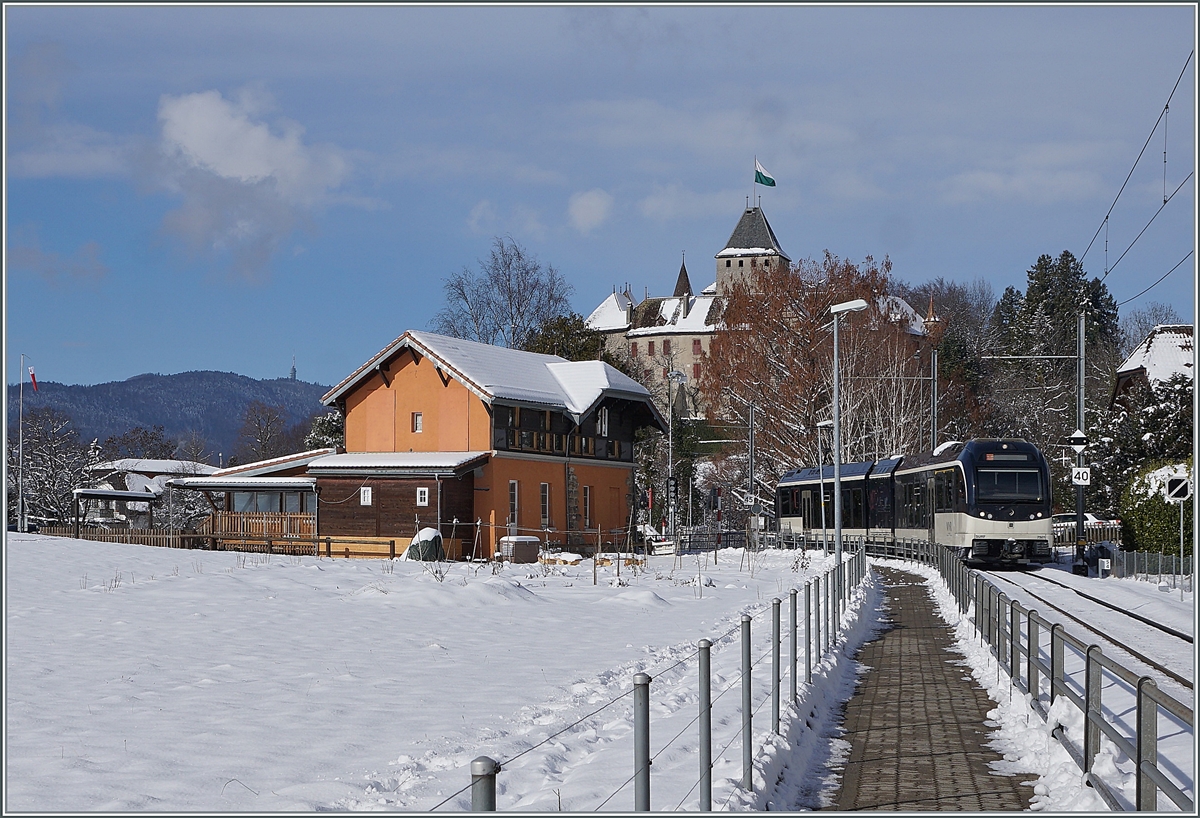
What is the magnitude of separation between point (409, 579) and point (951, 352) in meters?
74.5

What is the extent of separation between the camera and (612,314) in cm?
16612

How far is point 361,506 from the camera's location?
4512 cm

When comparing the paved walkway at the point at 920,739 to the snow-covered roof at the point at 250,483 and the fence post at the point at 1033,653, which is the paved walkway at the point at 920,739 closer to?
the fence post at the point at 1033,653

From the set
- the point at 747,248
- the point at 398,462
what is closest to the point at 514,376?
the point at 398,462

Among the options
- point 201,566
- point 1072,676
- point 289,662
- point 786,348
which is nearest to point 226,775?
point 289,662

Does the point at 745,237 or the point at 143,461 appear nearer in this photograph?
the point at 143,461

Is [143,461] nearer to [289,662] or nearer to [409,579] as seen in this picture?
[409,579]

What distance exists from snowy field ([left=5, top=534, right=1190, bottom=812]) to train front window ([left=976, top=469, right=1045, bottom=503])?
13626 millimetres

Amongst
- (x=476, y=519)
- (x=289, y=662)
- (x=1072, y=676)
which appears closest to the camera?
(x=1072, y=676)

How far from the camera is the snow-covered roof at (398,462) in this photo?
4322cm

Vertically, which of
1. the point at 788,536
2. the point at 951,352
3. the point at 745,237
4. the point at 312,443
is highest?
the point at 745,237

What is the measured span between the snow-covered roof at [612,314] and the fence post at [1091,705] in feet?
503

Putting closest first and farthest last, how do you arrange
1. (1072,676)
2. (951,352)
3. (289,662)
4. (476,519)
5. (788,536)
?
(1072,676) < (289,662) < (476,519) < (788,536) < (951,352)

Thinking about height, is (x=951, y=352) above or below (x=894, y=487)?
above
